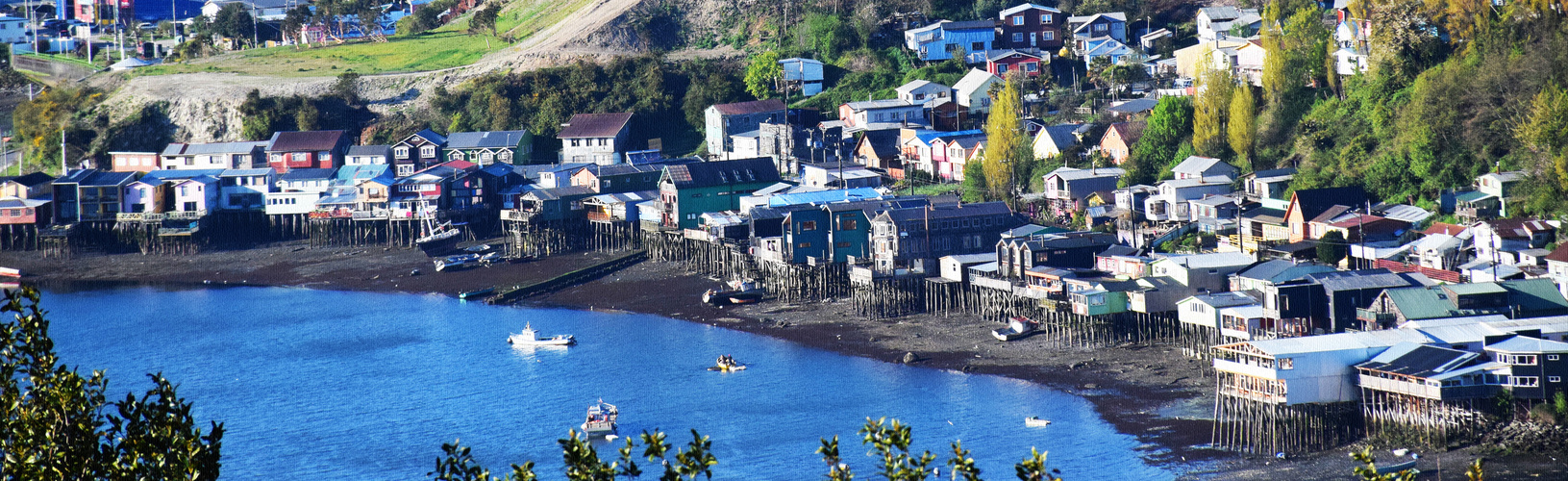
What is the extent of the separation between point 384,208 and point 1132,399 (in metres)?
38.5

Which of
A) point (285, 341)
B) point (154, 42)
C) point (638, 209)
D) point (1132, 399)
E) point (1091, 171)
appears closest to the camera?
point (1132, 399)

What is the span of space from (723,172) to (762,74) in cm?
1609

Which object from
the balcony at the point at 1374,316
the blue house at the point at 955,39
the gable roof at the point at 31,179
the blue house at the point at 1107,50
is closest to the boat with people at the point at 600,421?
the balcony at the point at 1374,316

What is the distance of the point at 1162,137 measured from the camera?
59.8m

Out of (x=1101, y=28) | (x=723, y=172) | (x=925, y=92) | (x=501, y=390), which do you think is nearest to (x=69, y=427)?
(x=501, y=390)

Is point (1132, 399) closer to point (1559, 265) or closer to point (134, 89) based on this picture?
point (1559, 265)

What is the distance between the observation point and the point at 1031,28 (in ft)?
262

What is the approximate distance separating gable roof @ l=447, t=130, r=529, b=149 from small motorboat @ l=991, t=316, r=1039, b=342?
116 ft

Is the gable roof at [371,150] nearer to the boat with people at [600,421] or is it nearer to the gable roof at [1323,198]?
the boat with people at [600,421]

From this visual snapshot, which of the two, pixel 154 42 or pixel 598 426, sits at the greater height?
pixel 154 42

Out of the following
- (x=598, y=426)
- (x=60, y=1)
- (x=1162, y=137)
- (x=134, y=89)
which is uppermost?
(x=60, y=1)

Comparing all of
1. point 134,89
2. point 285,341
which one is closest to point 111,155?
point 134,89

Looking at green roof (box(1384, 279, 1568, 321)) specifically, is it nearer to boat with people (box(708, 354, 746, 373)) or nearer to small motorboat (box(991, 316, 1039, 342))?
small motorboat (box(991, 316, 1039, 342))

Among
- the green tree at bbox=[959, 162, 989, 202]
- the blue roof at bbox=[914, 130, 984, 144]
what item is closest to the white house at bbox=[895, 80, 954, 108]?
the blue roof at bbox=[914, 130, 984, 144]
